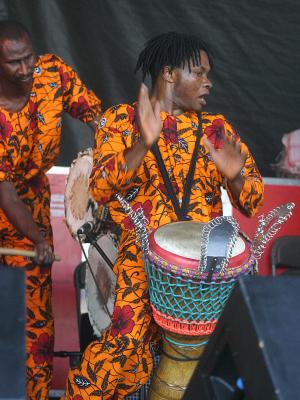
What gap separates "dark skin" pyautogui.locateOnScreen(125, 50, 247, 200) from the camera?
340 centimetres

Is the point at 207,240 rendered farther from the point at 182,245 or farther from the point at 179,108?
the point at 179,108

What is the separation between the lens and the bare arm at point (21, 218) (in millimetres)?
3838

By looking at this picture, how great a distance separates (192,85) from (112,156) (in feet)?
1.47

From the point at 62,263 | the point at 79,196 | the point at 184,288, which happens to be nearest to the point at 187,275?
the point at 184,288

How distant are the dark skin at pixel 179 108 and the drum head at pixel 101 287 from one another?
0.63 meters

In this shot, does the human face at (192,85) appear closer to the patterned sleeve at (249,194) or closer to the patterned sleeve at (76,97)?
the patterned sleeve at (249,194)

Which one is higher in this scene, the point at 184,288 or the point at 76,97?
the point at 76,97

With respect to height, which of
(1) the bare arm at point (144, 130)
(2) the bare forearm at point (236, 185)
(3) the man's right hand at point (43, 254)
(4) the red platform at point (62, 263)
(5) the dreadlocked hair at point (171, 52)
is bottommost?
(4) the red platform at point (62, 263)

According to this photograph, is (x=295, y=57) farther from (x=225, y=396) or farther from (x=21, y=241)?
(x=225, y=396)

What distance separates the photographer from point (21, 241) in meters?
4.11

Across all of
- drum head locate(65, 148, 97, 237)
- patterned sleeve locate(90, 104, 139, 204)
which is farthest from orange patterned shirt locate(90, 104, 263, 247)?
drum head locate(65, 148, 97, 237)

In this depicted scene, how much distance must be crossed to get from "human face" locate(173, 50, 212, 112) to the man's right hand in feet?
2.69

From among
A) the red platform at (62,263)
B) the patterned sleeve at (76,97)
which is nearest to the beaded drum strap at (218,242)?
the patterned sleeve at (76,97)

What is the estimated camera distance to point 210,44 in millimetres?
5613
